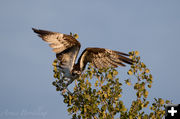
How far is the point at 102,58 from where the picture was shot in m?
17.5

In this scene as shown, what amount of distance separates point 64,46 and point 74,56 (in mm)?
574

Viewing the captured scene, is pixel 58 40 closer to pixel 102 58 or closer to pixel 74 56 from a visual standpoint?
pixel 74 56

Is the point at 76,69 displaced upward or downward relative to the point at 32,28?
downward

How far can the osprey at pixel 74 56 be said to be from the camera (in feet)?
56.6

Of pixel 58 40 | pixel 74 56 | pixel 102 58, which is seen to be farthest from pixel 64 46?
pixel 102 58

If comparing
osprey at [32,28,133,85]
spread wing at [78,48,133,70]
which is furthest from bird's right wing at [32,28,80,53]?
spread wing at [78,48,133,70]

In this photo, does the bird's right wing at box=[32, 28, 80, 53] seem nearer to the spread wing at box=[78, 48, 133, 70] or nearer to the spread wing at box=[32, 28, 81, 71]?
the spread wing at box=[32, 28, 81, 71]

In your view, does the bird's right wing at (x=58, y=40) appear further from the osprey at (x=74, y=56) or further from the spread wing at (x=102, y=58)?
the spread wing at (x=102, y=58)

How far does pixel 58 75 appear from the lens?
1725 cm

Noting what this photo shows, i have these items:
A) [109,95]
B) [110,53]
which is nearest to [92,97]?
[109,95]

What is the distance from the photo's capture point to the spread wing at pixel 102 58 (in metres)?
17.4

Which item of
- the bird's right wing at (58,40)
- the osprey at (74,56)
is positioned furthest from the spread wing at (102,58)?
the bird's right wing at (58,40)

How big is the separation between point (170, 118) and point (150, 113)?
2.97 feet

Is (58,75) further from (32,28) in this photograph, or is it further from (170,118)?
(170,118)
